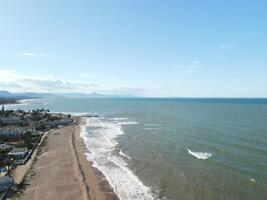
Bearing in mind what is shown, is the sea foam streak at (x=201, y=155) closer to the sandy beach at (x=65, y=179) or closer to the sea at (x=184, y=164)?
the sea at (x=184, y=164)

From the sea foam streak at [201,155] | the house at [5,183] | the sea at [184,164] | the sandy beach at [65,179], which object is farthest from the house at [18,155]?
the sea foam streak at [201,155]

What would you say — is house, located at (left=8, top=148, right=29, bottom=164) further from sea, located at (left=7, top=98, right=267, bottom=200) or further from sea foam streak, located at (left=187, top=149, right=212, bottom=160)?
sea foam streak, located at (left=187, top=149, right=212, bottom=160)

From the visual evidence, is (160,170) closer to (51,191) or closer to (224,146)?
(51,191)

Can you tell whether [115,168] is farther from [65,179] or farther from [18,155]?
[18,155]

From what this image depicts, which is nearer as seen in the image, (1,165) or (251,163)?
(251,163)

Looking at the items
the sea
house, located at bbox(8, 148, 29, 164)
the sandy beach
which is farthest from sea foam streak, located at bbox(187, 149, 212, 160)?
house, located at bbox(8, 148, 29, 164)

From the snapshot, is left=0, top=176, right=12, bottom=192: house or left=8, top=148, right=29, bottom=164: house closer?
left=0, top=176, right=12, bottom=192: house

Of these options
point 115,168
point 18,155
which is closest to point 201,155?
point 115,168

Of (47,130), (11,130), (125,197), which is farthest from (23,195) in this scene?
(47,130)
